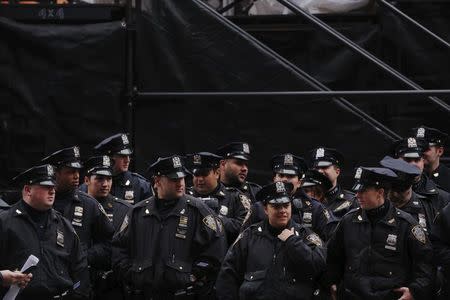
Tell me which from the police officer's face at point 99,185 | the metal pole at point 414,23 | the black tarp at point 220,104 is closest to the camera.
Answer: the police officer's face at point 99,185

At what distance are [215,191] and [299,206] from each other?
3.79ft

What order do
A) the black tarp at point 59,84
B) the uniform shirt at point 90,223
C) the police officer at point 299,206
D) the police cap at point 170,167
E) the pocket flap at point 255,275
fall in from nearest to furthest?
1. the pocket flap at point 255,275
2. the police cap at point 170,167
3. the police officer at point 299,206
4. the uniform shirt at point 90,223
5. the black tarp at point 59,84

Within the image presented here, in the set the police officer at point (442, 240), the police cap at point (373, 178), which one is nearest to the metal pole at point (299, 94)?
the police cap at point (373, 178)

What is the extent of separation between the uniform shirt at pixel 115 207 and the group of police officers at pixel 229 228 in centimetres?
1

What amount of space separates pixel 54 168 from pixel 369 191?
9.92 ft

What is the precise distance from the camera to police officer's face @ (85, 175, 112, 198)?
13281mm

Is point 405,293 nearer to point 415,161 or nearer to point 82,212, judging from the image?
point 415,161

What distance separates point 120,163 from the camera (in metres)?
13.8

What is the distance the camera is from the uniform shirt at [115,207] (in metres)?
13.3

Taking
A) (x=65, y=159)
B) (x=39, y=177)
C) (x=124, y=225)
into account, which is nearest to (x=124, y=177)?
(x=65, y=159)

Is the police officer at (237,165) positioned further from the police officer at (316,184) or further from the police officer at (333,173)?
the police officer at (333,173)

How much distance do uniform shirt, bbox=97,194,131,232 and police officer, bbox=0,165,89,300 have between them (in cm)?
117

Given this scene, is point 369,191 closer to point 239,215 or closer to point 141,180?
point 239,215

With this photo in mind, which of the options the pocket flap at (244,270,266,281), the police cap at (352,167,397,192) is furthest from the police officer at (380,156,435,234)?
the pocket flap at (244,270,266,281)
